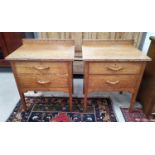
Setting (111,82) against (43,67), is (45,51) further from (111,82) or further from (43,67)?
(111,82)

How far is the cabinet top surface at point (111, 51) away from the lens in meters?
1.01

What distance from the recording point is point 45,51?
1.16m

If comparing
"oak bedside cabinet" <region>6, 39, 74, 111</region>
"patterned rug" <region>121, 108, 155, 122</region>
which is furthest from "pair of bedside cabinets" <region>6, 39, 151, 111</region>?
"patterned rug" <region>121, 108, 155, 122</region>

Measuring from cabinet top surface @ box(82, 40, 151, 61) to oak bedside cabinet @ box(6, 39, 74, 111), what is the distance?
0.53 feet

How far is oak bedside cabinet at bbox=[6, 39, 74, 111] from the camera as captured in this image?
103 cm

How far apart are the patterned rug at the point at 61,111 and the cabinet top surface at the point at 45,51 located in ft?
1.93

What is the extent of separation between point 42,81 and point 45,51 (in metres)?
0.27

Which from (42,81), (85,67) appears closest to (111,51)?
(85,67)

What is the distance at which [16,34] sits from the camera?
175 cm

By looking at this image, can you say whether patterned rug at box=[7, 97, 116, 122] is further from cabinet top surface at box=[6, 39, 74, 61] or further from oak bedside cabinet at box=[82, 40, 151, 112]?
cabinet top surface at box=[6, 39, 74, 61]

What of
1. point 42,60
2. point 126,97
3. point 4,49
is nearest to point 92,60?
point 42,60

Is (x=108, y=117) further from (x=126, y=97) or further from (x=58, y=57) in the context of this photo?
(x=58, y=57)

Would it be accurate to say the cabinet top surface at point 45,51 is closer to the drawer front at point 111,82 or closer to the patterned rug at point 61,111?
the drawer front at point 111,82
